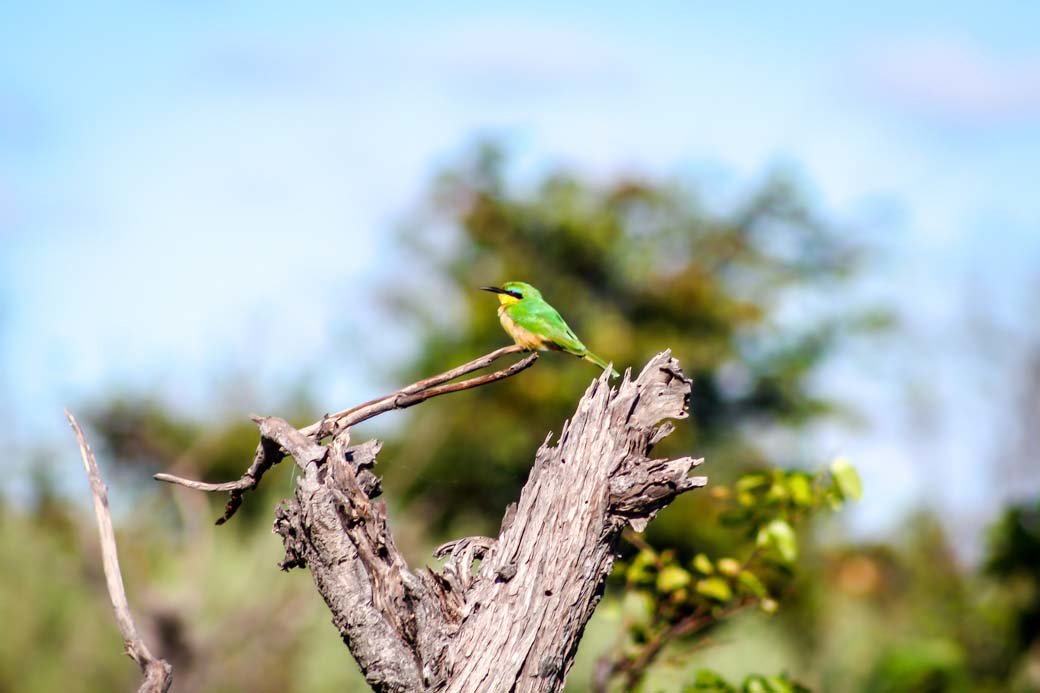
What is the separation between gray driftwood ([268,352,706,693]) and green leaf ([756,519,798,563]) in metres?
1.23

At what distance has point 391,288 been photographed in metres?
18.5

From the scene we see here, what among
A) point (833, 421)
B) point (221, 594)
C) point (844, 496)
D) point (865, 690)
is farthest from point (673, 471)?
point (833, 421)

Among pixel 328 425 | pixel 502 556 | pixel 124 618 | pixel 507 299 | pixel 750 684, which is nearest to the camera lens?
pixel 124 618

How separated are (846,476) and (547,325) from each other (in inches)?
44.6

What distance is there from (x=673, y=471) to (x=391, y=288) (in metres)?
16.1

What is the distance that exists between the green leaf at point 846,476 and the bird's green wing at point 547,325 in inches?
37.8

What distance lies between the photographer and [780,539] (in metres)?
3.80

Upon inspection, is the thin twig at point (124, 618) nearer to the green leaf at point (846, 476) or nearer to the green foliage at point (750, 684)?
the green foliage at point (750, 684)

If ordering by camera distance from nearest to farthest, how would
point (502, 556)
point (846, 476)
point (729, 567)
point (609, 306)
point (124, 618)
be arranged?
point (124, 618)
point (502, 556)
point (846, 476)
point (729, 567)
point (609, 306)

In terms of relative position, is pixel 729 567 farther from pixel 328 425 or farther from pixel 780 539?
pixel 328 425

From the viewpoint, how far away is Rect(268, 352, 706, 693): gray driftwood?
2.57 m

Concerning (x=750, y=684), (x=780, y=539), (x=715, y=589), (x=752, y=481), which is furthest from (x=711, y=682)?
(x=752, y=481)

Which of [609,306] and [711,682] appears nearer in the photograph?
[711,682]

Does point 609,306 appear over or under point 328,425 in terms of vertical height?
under
